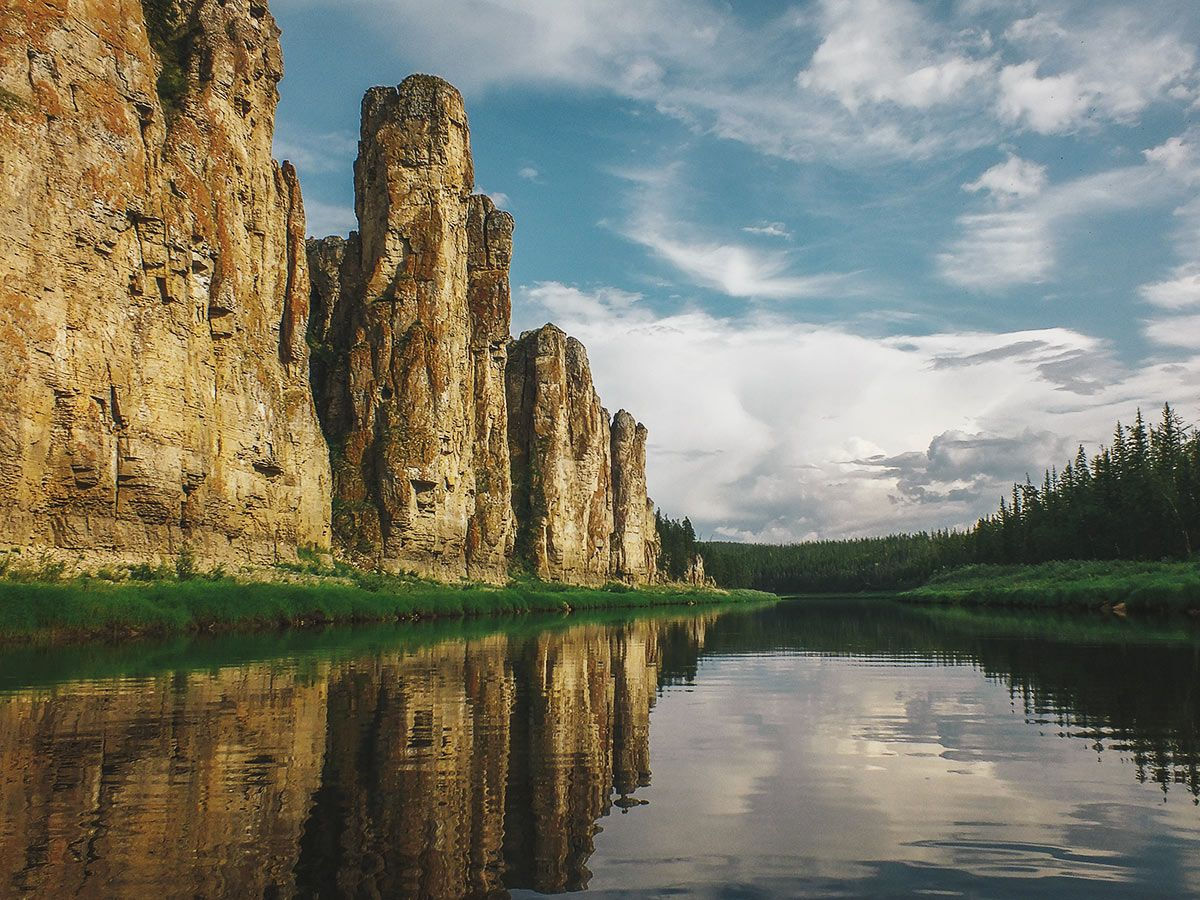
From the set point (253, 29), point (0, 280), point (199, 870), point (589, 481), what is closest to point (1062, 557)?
point (589, 481)

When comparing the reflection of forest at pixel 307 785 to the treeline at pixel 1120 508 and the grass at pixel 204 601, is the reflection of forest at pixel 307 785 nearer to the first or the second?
the grass at pixel 204 601

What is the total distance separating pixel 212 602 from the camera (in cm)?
3011

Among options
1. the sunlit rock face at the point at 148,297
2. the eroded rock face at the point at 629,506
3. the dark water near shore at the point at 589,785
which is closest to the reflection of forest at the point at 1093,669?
the dark water near shore at the point at 589,785

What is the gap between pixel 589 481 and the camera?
10038cm

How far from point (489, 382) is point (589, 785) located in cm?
6801

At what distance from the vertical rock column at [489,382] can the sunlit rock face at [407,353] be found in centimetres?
32

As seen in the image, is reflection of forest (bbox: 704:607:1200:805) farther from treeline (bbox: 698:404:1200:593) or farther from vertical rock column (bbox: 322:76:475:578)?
treeline (bbox: 698:404:1200:593)

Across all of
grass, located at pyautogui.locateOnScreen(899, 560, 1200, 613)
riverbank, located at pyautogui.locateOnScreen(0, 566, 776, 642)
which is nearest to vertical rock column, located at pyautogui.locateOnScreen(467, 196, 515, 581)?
riverbank, located at pyautogui.locateOnScreen(0, 566, 776, 642)

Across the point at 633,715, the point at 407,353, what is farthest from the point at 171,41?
the point at 633,715

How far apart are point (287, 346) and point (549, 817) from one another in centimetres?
4639

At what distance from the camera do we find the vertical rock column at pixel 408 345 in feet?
186

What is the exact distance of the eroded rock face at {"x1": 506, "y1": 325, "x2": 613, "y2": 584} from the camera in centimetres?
8919

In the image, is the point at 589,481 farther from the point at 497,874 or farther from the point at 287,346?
the point at 497,874

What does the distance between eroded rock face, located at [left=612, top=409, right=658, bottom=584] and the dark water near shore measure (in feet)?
350
